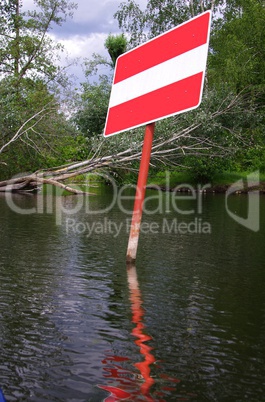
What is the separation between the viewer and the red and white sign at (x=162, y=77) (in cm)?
725

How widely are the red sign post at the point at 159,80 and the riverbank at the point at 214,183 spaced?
→ 971 inches

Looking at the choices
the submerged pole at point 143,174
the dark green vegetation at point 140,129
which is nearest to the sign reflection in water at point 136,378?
the submerged pole at point 143,174

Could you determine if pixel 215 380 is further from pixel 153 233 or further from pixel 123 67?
pixel 153 233

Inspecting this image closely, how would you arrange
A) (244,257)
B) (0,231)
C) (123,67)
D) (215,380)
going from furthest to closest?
(0,231), (244,257), (123,67), (215,380)

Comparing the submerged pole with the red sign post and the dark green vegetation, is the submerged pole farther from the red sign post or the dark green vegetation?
the dark green vegetation

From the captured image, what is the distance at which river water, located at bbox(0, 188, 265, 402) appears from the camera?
13.7 feet

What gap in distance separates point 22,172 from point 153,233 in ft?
49.4

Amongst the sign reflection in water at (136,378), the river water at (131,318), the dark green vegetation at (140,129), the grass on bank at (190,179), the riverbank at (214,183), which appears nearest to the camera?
the sign reflection in water at (136,378)

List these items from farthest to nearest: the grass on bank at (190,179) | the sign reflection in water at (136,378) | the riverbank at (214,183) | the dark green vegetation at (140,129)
→ the grass on bank at (190,179), the riverbank at (214,183), the dark green vegetation at (140,129), the sign reflection in water at (136,378)

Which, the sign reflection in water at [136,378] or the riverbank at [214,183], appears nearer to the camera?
the sign reflection in water at [136,378]

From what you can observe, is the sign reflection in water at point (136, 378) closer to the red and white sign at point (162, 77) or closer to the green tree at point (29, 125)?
the red and white sign at point (162, 77)

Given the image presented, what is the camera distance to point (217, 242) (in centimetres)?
1224

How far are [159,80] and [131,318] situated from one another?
3523 millimetres

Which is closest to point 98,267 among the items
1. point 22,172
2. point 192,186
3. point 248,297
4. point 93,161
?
point 248,297
